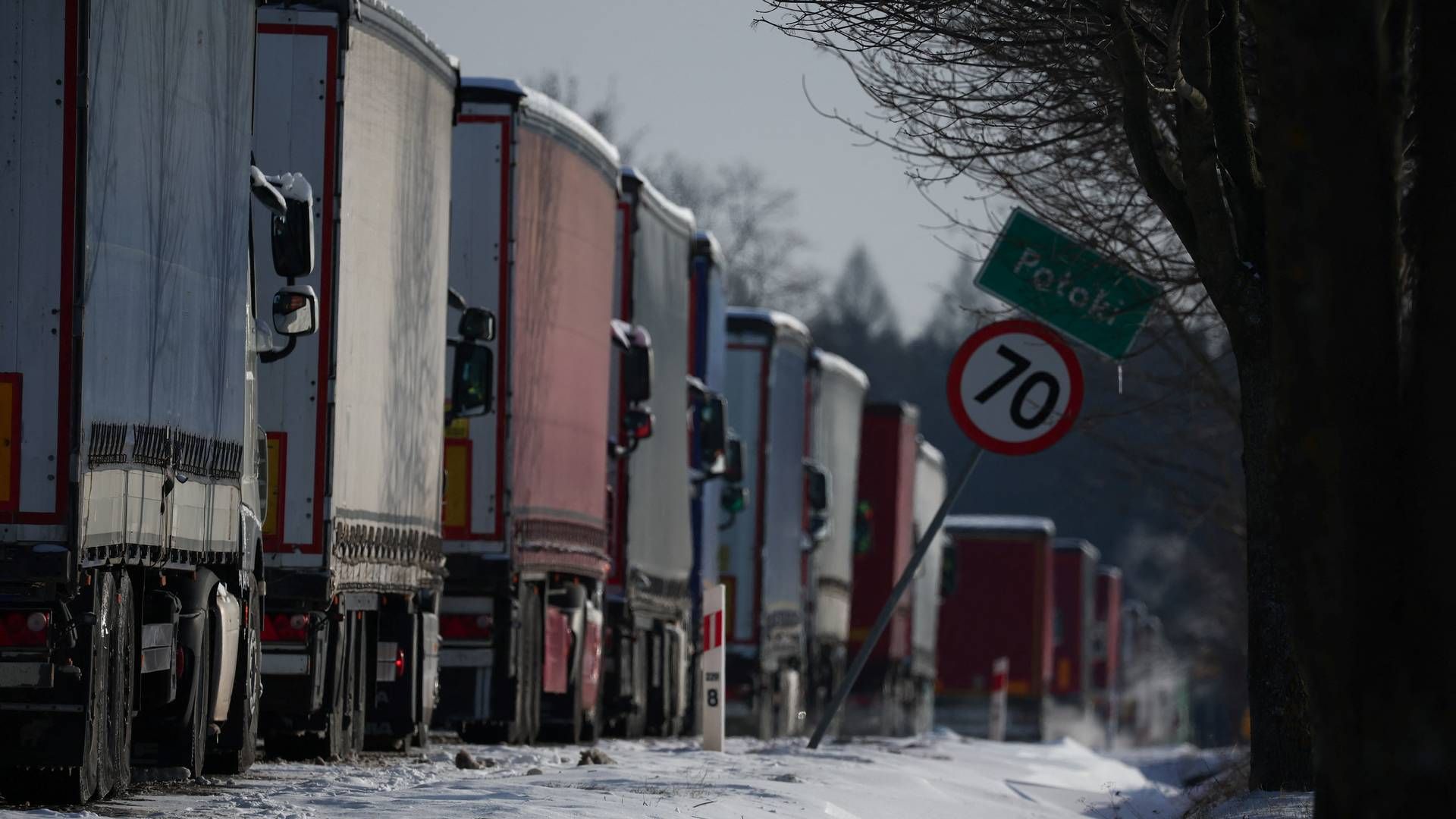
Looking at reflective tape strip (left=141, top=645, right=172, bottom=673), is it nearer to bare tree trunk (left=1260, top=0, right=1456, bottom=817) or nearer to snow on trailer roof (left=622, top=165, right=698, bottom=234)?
bare tree trunk (left=1260, top=0, right=1456, bottom=817)

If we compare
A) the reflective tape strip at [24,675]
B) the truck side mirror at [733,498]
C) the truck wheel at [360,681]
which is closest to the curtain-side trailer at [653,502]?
the truck side mirror at [733,498]

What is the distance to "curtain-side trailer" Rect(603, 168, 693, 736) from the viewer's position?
21016 millimetres

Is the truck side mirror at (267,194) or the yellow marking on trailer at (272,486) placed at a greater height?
the truck side mirror at (267,194)

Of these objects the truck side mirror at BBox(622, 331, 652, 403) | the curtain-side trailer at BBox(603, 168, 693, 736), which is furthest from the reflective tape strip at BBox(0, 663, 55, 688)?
the curtain-side trailer at BBox(603, 168, 693, 736)

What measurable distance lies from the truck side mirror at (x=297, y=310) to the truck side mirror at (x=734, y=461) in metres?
13.3

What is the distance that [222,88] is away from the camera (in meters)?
11.1

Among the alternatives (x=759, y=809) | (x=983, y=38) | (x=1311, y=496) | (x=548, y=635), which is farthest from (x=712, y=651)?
(x=1311, y=496)

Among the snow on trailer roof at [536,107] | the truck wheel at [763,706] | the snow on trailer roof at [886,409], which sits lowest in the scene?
the truck wheel at [763,706]

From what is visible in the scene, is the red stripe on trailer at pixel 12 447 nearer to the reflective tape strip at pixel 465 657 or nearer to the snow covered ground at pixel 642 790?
the snow covered ground at pixel 642 790

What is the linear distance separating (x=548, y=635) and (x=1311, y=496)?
12169 mm

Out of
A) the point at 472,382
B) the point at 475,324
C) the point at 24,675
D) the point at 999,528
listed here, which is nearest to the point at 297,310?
the point at 24,675

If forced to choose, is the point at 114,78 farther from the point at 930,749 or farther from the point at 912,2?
the point at 930,749

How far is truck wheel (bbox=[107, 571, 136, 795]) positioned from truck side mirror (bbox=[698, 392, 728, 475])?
13994 mm

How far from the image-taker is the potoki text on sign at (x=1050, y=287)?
13.5 m
